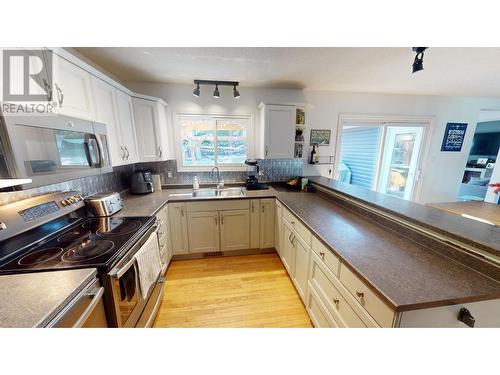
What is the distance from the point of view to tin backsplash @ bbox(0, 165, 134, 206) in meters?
1.17

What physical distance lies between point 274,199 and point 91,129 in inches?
77.0

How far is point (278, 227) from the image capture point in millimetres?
2359

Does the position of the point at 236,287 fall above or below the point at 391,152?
below

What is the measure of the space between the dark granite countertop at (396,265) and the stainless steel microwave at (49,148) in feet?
2.44

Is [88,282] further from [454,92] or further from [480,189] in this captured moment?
[480,189]

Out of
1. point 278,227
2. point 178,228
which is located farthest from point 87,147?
point 278,227

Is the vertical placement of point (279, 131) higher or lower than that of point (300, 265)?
higher

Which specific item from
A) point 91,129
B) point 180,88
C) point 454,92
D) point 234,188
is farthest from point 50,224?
point 454,92

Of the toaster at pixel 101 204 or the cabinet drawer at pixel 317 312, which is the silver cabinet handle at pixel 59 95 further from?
the cabinet drawer at pixel 317 312

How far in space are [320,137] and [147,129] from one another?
8.76 feet

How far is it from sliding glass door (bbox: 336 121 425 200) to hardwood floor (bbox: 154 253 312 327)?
227 cm

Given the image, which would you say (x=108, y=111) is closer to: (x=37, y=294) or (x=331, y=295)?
(x=37, y=294)

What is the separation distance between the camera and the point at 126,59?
1.80m

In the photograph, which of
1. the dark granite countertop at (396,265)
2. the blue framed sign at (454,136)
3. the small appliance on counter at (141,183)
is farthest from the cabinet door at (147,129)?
the blue framed sign at (454,136)
